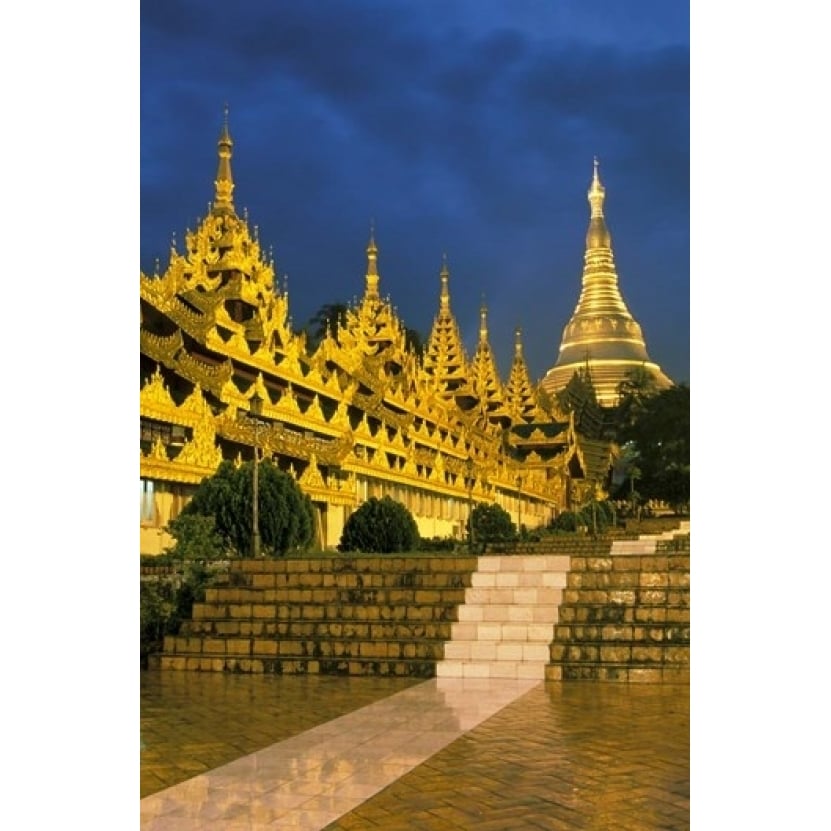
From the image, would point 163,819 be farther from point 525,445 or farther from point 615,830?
point 525,445

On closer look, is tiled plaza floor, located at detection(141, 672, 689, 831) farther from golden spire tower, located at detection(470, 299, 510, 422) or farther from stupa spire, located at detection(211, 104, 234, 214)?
golden spire tower, located at detection(470, 299, 510, 422)

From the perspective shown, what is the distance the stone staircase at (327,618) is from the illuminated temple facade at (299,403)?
6299 millimetres

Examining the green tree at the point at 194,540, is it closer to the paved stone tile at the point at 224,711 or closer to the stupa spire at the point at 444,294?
the paved stone tile at the point at 224,711

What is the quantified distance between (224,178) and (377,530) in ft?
42.1

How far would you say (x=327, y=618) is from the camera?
351 inches

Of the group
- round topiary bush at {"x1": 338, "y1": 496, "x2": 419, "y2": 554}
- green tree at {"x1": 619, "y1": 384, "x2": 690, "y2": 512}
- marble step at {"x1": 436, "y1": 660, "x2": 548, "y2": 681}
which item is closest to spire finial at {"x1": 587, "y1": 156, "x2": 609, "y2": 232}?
green tree at {"x1": 619, "y1": 384, "x2": 690, "y2": 512}

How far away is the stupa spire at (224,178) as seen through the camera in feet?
82.9

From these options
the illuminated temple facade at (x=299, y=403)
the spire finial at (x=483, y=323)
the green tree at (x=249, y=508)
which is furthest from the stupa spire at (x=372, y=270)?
the green tree at (x=249, y=508)

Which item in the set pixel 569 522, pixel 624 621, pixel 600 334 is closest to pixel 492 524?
pixel 569 522

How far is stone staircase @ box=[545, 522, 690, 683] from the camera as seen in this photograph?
7699 mm
